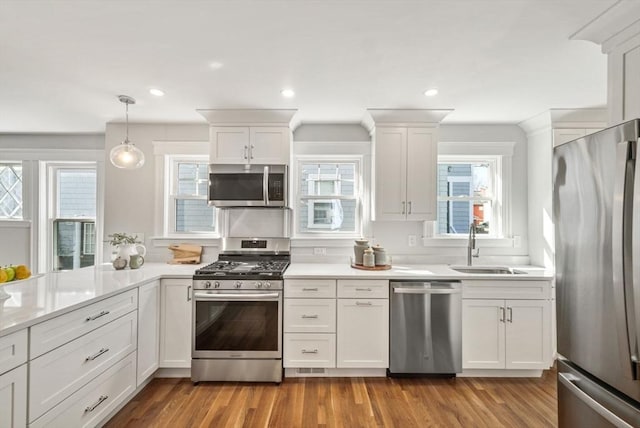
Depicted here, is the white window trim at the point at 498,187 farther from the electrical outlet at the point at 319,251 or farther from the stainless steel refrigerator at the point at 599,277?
the stainless steel refrigerator at the point at 599,277

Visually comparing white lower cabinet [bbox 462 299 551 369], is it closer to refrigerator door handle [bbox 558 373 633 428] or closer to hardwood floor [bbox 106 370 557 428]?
hardwood floor [bbox 106 370 557 428]

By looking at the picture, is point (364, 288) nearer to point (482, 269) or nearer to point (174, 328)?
point (482, 269)

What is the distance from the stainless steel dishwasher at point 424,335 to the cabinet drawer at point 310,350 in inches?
20.5

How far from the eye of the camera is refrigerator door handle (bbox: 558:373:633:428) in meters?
1.27

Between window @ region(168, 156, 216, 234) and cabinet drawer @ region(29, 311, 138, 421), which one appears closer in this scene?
cabinet drawer @ region(29, 311, 138, 421)

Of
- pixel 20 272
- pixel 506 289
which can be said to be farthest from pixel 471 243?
pixel 20 272

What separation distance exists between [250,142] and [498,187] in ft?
8.67

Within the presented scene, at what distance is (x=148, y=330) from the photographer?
2.55 m

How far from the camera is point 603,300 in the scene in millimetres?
1350

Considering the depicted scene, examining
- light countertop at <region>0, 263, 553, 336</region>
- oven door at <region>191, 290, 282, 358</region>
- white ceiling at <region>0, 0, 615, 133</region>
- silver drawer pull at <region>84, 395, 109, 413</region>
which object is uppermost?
white ceiling at <region>0, 0, 615, 133</region>

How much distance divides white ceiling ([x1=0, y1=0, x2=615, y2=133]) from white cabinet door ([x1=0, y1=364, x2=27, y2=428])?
1679mm

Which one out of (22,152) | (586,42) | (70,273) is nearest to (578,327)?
(586,42)

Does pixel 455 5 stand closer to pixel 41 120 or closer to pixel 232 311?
pixel 232 311

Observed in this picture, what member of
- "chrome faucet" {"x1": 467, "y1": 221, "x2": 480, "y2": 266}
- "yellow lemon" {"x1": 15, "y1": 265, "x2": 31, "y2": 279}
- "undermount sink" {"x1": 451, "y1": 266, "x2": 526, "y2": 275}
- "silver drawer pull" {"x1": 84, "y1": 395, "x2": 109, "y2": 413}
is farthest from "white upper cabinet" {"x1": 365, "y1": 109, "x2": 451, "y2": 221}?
"yellow lemon" {"x1": 15, "y1": 265, "x2": 31, "y2": 279}
